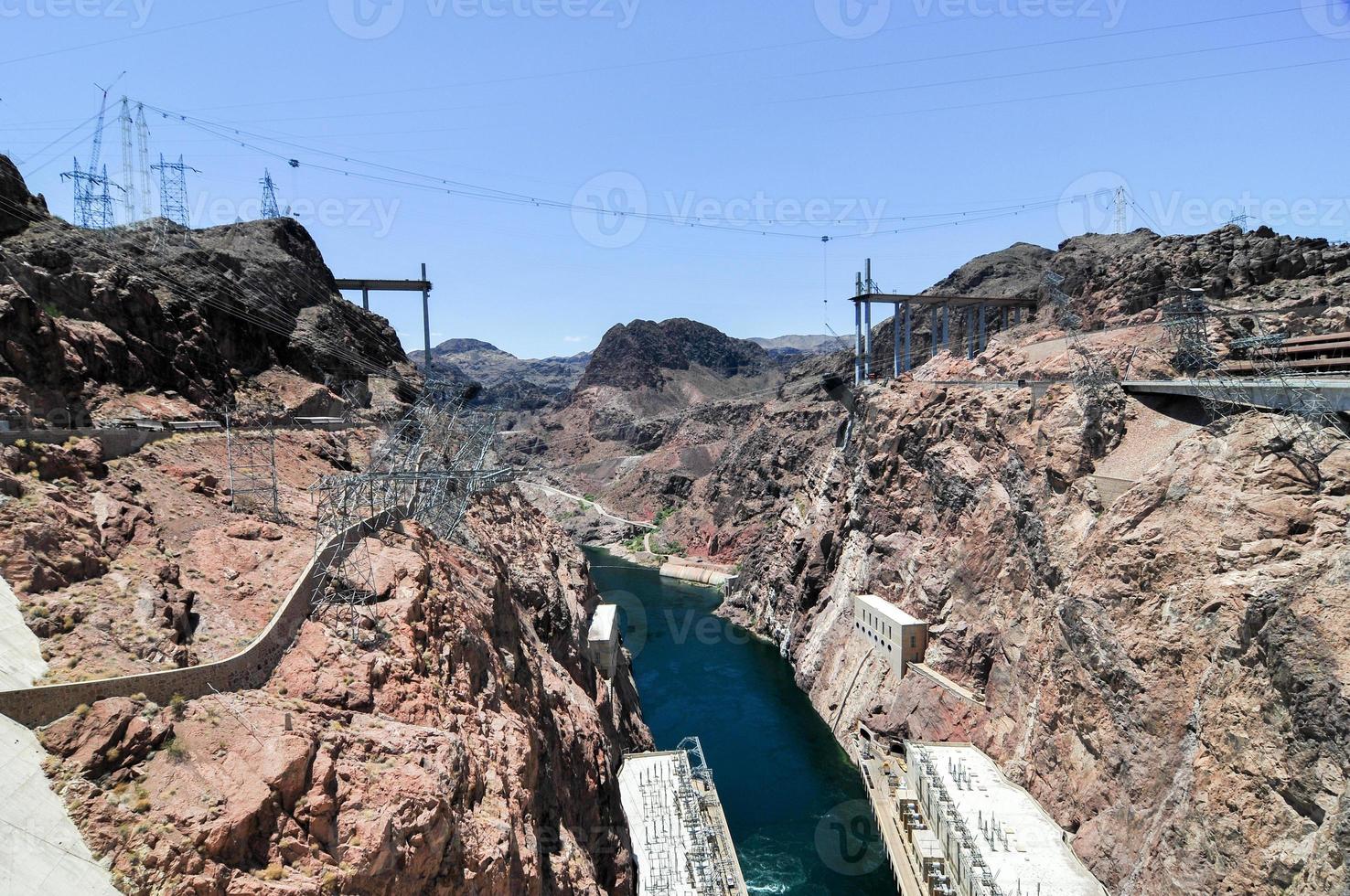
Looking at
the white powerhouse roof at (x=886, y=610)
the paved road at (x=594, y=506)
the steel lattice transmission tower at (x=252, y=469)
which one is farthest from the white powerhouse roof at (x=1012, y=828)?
the paved road at (x=594, y=506)

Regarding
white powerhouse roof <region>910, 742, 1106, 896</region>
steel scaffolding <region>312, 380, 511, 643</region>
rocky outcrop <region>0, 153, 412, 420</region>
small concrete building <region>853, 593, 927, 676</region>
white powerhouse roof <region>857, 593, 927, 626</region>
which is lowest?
white powerhouse roof <region>910, 742, 1106, 896</region>

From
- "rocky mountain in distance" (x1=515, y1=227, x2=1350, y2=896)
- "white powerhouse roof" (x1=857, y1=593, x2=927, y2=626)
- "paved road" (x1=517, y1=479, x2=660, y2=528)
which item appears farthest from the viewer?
"paved road" (x1=517, y1=479, x2=660, y2=528)

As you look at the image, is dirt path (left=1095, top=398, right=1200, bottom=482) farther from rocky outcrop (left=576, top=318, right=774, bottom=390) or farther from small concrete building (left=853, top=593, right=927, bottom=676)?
rocky outcrop (left=576, top=318, right=774, bottom=390)

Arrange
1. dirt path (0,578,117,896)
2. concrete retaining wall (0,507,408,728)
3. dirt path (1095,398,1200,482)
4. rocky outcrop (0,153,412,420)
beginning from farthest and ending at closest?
dirt path (1095,398,1200,482) < rocky outcrop (0,153,412,420) < concrete retaining wall (0,507,408,728) < dirt path (0,578,117,896)

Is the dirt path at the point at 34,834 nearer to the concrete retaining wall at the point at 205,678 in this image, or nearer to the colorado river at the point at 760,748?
the concrete retaining wall at the point at 205,678

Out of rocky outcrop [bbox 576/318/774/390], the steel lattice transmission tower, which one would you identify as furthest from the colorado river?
rocky outcrop [bbox 576/318/774/390]

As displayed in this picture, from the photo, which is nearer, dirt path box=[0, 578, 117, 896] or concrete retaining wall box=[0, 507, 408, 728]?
dirt path box=[0, 578, 117, 896]

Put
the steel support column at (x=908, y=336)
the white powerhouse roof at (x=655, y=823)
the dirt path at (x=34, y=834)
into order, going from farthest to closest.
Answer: the steel support column at (x=908, y=336)
the white powerhouse roof at (x=655, y=823)
the dirt path at (x=34, y=834)

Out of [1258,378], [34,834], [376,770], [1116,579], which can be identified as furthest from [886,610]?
[34,834]

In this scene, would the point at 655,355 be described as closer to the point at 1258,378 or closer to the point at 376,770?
the point at 1258,378
